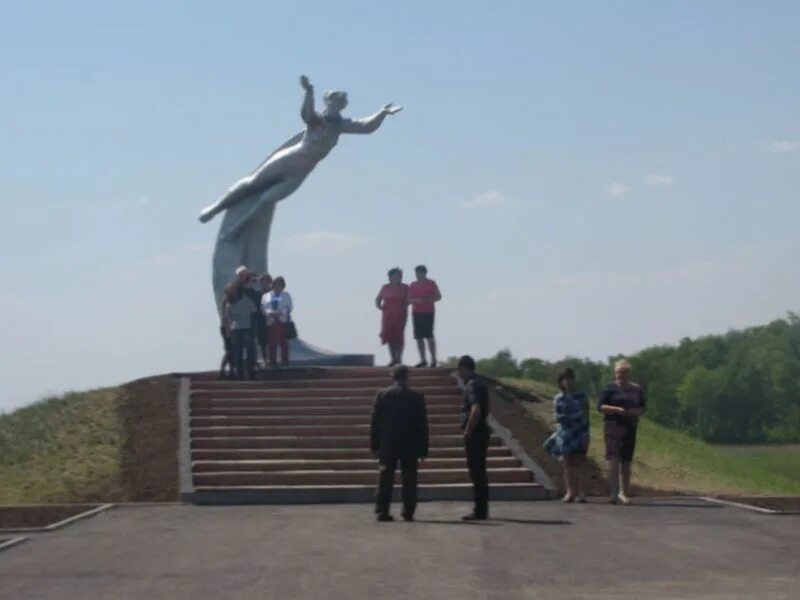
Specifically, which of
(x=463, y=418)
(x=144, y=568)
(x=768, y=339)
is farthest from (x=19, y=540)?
(x=768, y=339)

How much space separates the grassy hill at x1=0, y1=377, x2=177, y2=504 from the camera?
1930cm

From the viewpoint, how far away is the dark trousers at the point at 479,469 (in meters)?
14.9

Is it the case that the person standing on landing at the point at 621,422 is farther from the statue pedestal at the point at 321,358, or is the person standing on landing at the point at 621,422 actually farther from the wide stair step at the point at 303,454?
the statue pedestal at the point at 321,358

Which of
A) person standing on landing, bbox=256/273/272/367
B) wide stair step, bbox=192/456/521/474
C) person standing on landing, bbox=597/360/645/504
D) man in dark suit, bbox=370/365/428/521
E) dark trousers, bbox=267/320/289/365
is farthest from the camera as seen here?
dark trousers, bbox=267/320/289/365

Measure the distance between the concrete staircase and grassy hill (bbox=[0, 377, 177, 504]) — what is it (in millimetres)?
483

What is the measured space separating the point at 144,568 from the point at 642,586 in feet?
11.8

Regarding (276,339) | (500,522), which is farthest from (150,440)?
(500,522)

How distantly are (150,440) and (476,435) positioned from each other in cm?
741

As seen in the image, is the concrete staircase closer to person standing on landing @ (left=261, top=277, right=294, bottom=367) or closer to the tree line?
person standing on landing @ (left=261, top=277, right=294, bottom=367)

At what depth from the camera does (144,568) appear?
36.6 feet

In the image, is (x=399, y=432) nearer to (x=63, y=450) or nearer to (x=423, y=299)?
(x=63, y=450)

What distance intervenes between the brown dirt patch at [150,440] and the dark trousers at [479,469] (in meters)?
4.97

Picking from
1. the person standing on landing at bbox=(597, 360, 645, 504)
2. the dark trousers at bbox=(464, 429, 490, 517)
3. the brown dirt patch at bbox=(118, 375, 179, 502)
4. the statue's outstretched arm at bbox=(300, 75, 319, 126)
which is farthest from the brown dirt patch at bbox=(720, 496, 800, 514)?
the statue's outstretched arm at bbox=(300, 75, 319, 126)

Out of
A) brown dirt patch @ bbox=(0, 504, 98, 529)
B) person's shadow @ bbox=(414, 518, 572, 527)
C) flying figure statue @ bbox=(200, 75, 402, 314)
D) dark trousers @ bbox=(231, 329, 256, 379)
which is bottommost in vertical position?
person's shadow @ bbox=(414, 518, 572, 527)
